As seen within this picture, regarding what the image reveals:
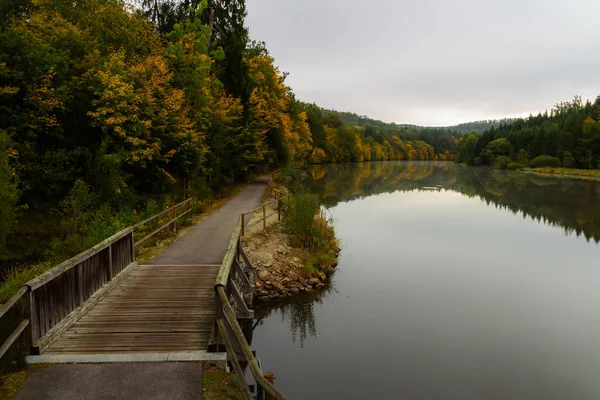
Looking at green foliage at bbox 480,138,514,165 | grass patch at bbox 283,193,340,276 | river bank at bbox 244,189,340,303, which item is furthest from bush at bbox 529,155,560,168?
grass patch at bbox 283,193,340,276

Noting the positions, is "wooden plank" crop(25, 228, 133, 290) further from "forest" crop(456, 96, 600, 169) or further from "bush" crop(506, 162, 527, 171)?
"bush" crop(506, 162, 527, 171)

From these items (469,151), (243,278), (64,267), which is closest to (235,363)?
(64,267)

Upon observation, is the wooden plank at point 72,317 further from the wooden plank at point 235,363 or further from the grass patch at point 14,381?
the wooden plank at point 235,363

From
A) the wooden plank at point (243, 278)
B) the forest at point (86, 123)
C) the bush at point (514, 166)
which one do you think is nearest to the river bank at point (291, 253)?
the wooden plank at point (243, 278)

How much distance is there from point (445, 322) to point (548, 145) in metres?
104

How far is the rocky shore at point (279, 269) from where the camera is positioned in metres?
13.4

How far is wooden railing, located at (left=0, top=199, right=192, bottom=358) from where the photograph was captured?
19.1 ft

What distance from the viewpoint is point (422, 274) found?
Result: 1655 cm

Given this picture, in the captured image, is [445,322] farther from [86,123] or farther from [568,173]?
[568,173]

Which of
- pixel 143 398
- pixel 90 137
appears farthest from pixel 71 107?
pixel 143 398

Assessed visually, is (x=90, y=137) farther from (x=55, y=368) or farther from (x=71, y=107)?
(x=55, y=368)

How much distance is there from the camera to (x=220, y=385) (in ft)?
17.7

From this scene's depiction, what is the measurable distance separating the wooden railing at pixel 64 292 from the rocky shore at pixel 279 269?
4.88m

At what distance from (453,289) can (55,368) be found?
13.3 meters
